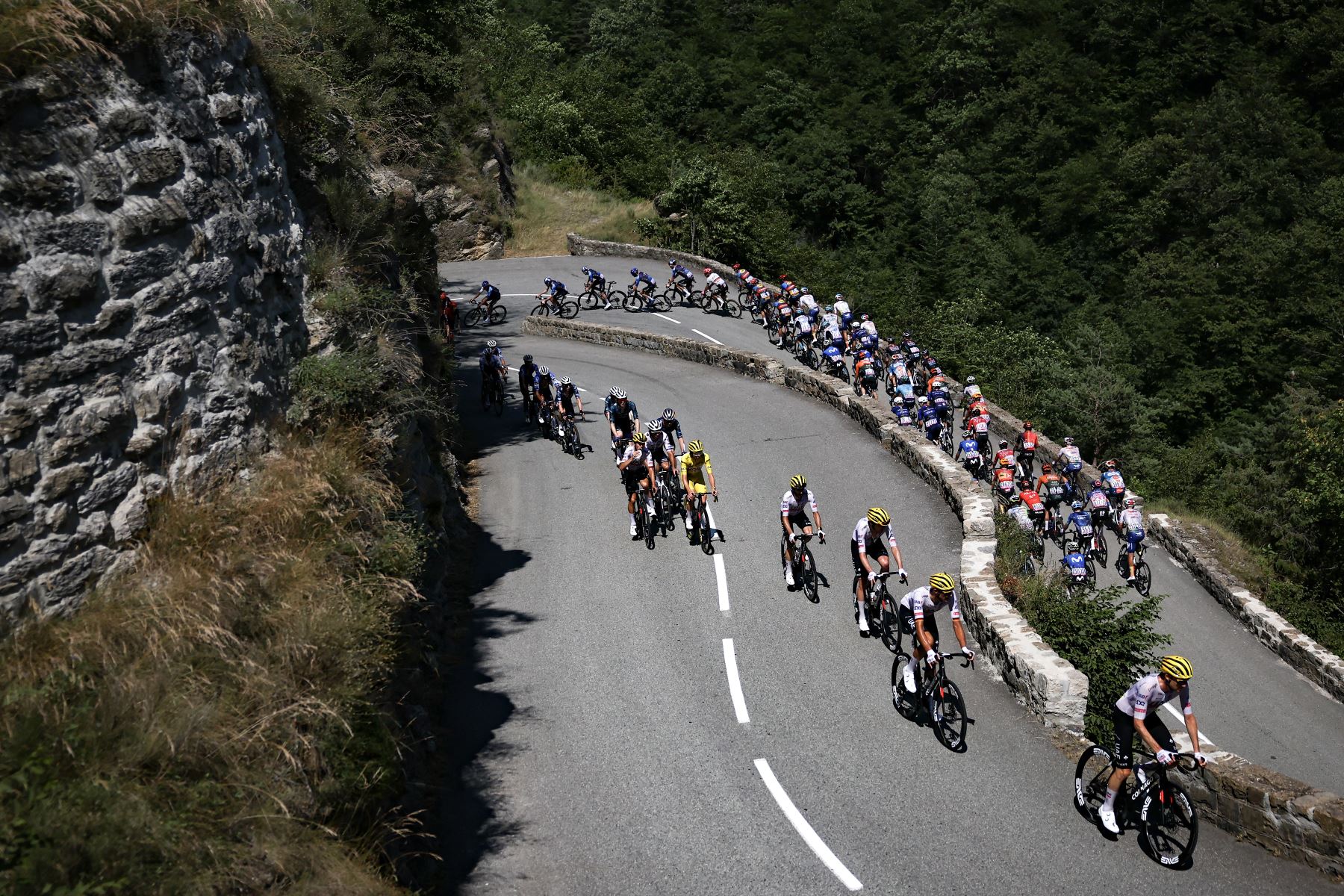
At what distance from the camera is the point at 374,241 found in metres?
12.2

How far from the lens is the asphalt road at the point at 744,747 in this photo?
8.28m

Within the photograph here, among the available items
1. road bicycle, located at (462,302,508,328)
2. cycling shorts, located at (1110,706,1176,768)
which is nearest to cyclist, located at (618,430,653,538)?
cycling shorts, located at (1110,706,1176,768)

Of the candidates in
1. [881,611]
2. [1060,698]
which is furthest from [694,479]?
[1060,698]

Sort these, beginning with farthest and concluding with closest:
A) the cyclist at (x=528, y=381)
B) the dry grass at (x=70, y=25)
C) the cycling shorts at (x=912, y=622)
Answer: the cyclist at (x=528, y=381)
the cycling shorts at (x=912, y=622)
the dry grass at (x=70, y=25)

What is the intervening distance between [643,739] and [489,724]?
169 cm

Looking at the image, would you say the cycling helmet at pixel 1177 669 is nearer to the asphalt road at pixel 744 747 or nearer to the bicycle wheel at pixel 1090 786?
the bicycle wheel at pixel 1090 786

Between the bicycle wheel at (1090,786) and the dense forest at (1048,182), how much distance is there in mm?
16519

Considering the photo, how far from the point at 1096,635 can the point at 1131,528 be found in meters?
7.06

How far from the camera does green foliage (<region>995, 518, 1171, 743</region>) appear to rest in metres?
10.9

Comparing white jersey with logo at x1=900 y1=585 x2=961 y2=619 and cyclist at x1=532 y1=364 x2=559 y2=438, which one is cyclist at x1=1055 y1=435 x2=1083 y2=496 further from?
white jersey with logo at x1=900 y1=585 x2=961 y2=619

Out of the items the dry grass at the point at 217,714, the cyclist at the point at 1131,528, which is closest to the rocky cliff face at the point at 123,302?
the dry grass at the point at 217,714

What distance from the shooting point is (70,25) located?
314 inches

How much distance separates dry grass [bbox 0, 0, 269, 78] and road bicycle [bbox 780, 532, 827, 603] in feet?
29.5

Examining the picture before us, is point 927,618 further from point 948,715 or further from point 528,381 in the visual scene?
point 528,381
